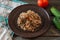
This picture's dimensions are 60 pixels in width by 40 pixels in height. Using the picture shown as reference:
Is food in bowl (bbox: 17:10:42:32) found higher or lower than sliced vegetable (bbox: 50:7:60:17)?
lower

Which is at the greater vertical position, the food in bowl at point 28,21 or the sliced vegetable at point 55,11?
the sliced vegetable at point 55,11

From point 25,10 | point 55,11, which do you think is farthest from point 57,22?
point 25,10

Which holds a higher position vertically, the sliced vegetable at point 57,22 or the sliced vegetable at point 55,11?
the sliced vegetable at point 55,11

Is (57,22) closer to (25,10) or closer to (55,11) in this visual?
(55,11)

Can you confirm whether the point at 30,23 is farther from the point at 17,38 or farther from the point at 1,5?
the point at 1,5
